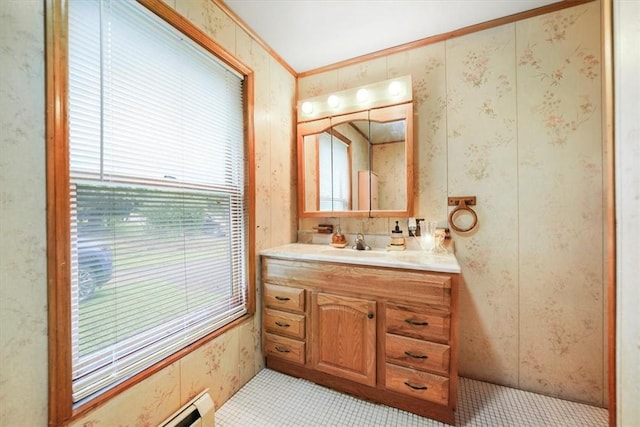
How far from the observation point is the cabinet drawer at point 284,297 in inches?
66.1

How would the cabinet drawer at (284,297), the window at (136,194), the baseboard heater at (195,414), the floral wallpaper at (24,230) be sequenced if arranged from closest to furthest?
the floral wallpaper at (24,230), the window at (136,194), the baseboard heater at (195,414), the cabinet drawer at (284,297)

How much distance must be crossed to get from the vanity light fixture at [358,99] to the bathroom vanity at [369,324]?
1155 mm

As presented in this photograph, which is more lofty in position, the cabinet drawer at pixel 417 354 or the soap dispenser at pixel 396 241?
the soap dispenser at pixel 396 241

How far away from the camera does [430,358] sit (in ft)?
4.36

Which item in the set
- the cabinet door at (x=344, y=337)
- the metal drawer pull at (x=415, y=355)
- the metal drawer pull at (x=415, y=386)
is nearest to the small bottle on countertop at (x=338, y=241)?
the cabinet door at (x=344, y=337)

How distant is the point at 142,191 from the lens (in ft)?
3.75

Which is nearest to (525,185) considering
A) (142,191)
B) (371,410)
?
(371,410)

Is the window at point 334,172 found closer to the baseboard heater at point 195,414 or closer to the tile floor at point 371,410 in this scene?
the tile floor at point 371,410

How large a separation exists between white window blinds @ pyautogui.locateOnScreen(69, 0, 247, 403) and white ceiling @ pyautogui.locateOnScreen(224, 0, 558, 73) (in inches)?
19.9

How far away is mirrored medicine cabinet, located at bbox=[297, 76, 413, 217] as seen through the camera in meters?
1.84

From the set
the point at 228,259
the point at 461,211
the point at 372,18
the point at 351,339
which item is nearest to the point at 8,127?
the point at 228,259

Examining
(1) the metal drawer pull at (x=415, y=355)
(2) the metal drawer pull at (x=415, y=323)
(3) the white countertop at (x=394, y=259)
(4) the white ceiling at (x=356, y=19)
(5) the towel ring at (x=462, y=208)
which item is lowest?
(1) the metal drawer pull at (x=415, y=355)

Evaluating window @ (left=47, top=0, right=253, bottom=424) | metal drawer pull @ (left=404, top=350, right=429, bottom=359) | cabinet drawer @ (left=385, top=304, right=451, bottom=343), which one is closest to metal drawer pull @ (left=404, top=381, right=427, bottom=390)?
metal drawer pull @ (left=404, top=350, right=429, bottom=359)

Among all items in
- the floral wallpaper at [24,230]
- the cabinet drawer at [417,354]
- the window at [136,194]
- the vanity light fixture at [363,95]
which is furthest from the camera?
the vanity light fixture at [363,95]
